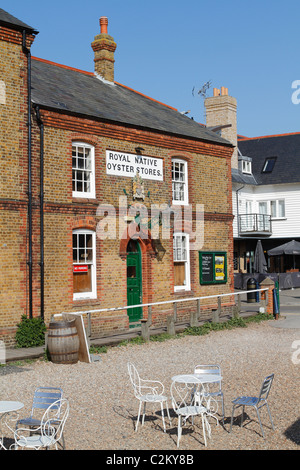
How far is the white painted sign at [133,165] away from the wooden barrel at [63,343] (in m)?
6.00

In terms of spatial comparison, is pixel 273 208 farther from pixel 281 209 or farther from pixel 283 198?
pixel 283 198

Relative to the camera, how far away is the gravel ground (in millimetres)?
8102

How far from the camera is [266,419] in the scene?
9094mm

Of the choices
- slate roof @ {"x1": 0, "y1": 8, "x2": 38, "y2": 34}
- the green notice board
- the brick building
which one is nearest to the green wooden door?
the brick building

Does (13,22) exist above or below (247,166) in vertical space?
below

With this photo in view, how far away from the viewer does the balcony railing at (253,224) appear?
136ft

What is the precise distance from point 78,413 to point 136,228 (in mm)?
10097

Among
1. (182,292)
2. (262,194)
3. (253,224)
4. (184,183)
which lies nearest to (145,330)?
(182,292)

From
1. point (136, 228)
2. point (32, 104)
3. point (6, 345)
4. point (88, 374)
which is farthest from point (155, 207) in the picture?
point (88, 374)

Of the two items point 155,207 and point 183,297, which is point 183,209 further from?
point 183,297

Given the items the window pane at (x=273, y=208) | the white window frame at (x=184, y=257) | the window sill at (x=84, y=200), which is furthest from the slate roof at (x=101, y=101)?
the window pane at (x=273, y=208)

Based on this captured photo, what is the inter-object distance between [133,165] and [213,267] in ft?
17.2

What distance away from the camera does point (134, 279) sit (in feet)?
64.0

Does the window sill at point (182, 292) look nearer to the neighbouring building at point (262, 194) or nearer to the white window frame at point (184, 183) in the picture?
the white window frame at point (184, 183)
